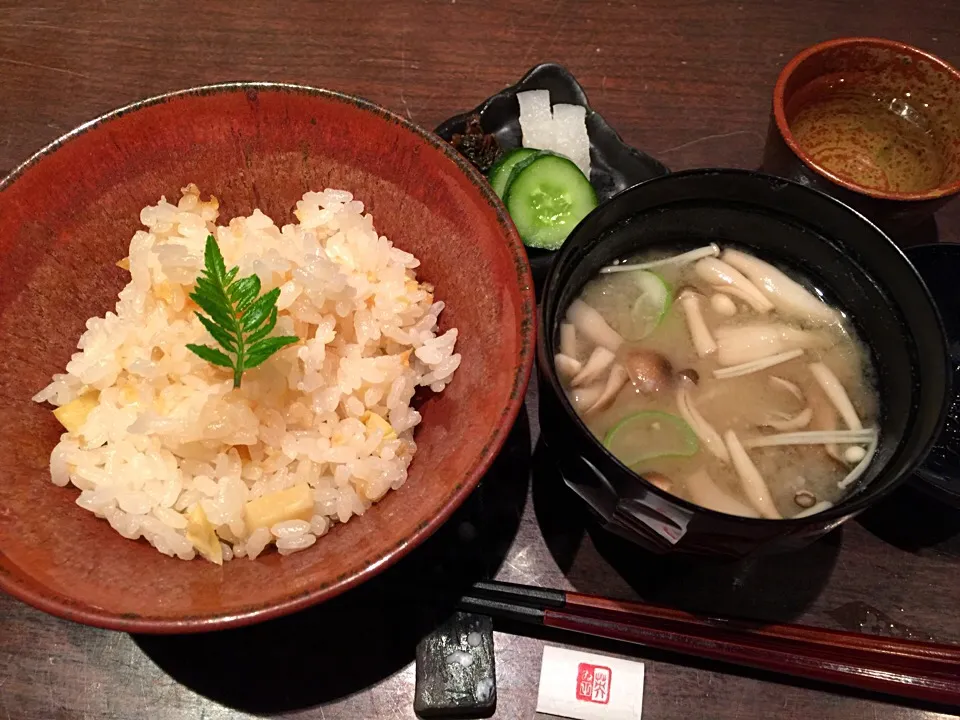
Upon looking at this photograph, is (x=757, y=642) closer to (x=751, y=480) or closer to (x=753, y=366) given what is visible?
(x=751, y=480)

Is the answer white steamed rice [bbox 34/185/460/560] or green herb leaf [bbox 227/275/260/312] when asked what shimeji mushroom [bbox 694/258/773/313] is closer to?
white steamed rice [bbox 34/185/460/560]

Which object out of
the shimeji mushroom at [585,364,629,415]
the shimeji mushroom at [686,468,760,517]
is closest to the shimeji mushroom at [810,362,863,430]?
the shimeji mushroom at [686,468,760,517]

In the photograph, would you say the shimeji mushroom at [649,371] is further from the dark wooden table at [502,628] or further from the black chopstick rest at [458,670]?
the black chopstick rest at [458,670]

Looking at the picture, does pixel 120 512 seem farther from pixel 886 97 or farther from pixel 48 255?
pixel 886 97

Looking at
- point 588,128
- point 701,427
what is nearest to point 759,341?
point 701,427

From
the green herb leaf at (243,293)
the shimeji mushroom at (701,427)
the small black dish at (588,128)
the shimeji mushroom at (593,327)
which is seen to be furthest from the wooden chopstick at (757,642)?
the small black dish at (588,128)

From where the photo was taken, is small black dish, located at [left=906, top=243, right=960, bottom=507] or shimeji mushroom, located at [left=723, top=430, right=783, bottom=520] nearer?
shimeji mushroom, located at [left=723, top=430, right=783, bottom=520]

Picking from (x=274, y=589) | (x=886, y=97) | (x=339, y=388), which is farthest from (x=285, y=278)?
(x=886, y=97)
